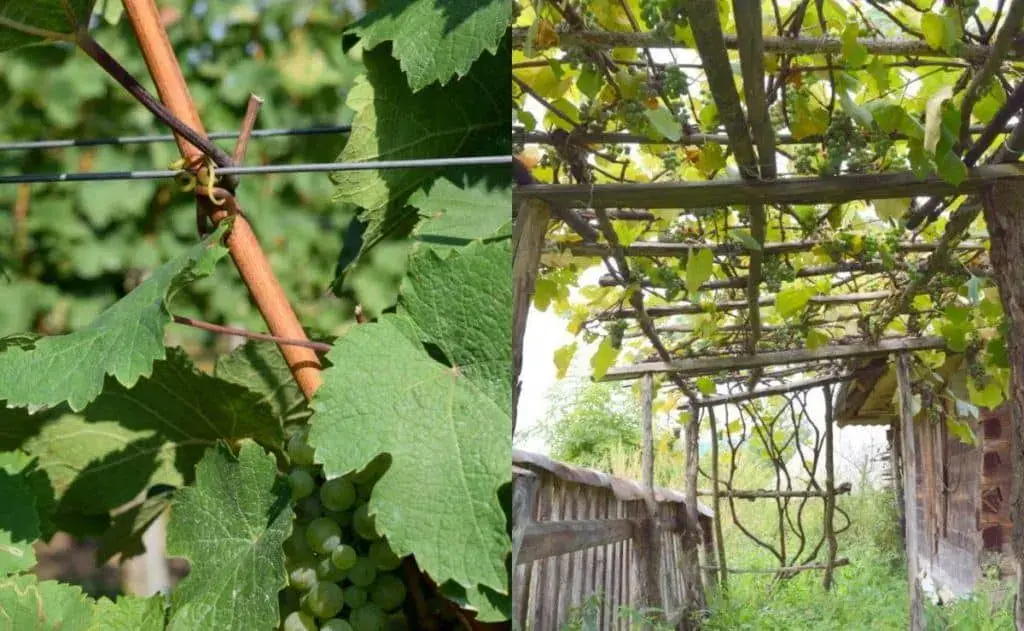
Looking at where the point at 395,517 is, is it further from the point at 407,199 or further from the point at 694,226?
the point at 694,226

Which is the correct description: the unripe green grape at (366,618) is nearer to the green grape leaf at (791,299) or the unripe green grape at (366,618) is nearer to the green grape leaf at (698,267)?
the green grape leaf at (698,267)

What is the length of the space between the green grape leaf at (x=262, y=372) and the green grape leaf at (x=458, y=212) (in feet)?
0.26

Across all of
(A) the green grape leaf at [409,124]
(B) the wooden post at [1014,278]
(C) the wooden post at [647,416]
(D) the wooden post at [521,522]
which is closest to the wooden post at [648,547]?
(C) the wooden post at [647,416]

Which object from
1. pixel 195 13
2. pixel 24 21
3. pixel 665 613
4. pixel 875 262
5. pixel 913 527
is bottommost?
pixel 665 613

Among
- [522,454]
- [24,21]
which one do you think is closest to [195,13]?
[24,21]

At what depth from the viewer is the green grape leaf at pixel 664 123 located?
2.48ft

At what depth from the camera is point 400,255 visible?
17.3 inches

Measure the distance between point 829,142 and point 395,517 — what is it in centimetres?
72

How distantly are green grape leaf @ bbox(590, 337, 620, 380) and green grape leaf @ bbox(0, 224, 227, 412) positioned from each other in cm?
49

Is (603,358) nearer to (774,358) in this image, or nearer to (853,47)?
(853,47)

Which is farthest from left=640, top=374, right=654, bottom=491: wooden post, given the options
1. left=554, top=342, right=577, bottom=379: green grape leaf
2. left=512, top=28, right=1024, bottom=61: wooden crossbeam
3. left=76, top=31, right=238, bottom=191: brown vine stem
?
left=76, top=31, right=238, bottom=191: brown vine stem

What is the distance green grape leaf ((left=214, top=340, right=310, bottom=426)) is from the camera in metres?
0.38

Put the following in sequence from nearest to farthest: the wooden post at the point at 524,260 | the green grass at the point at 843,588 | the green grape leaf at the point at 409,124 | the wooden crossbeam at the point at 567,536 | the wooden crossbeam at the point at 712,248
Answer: the green grape leaf at the point at 409,124, the wooden post at the point at 524,260, the wooden crossbeam at the point at 567,536, the wooden crossbeam at the point at 712,248, the green grass at the point at 843,588

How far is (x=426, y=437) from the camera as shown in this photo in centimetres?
32
